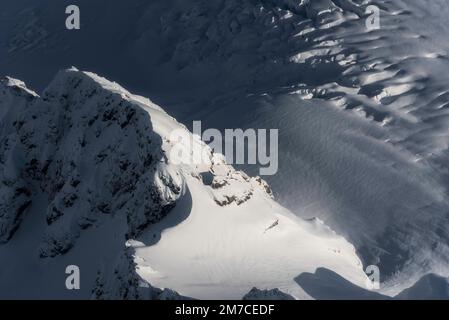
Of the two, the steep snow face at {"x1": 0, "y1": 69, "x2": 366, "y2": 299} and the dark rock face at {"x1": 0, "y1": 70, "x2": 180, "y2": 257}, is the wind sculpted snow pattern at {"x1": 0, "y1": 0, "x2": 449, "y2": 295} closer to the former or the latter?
the steep snow face at {"x1": 0, "y1": 69, "x2": 366, "y2": 299}

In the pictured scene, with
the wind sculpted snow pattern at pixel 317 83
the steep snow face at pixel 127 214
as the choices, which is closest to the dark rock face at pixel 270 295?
the steep snow face at pixel 127 214

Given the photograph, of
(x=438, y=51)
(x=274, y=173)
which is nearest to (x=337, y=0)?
(x=438, y=51)

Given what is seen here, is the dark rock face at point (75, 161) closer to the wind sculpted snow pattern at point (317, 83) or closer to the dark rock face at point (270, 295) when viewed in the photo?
the wind sculpted snow pattern at point (317, 83)

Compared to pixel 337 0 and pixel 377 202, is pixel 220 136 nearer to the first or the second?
pixel 377 202
